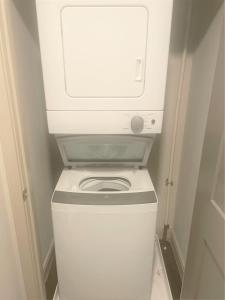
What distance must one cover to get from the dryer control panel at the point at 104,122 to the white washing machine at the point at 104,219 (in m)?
0.14

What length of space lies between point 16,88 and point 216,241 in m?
1.14

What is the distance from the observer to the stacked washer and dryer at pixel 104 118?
1175 millimetres

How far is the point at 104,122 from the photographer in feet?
4.43

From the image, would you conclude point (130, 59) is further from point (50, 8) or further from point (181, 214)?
point (181, 214)

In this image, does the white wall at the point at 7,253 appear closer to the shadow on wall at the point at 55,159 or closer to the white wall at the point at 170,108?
the shadow on wall at the point at 55,159

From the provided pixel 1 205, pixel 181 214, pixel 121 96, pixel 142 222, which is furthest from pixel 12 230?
pixel 181 214

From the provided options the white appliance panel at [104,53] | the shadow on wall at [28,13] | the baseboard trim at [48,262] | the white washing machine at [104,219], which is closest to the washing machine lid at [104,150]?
the white washing machine at [104,219]

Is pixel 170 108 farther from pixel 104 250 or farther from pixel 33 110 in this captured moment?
pixel 104 250

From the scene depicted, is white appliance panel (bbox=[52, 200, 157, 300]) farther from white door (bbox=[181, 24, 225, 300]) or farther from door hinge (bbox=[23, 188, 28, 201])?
white door (bbox=[181, 24, 225, 300])

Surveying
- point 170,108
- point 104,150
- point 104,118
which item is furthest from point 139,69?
point 170,108

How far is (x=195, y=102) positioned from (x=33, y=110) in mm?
1101

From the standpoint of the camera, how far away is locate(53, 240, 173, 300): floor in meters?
1.69

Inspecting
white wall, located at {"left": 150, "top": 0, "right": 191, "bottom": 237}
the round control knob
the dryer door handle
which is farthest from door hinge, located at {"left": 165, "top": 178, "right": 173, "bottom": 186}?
the dryer door handle

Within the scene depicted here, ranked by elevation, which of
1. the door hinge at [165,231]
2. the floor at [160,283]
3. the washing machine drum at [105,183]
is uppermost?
the washing machine drum at [105,183]
